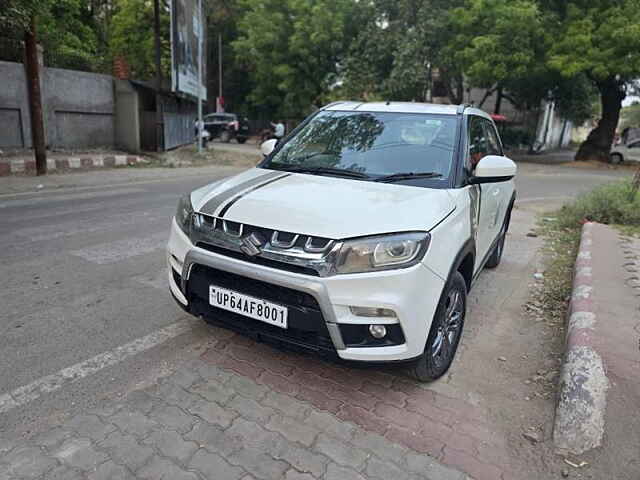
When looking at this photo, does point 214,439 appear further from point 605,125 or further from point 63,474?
point 605,125

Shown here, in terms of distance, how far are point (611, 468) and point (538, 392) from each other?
0.73 metres

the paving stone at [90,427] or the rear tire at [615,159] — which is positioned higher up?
the rear tire at [615,159]

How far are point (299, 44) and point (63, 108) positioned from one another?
17.5 metres

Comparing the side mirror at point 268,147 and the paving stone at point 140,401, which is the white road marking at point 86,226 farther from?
the paving stone at point 140,401

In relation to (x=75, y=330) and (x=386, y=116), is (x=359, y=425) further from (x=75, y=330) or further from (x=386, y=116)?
(x=386, y=116)

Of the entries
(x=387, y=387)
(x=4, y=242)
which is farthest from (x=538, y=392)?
(x=4, y=242)

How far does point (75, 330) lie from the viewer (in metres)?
3.55

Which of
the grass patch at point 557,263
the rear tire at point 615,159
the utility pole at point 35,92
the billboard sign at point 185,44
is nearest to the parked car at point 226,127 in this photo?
the billboard sign at point 185,44

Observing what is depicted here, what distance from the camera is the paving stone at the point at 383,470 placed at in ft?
7.49

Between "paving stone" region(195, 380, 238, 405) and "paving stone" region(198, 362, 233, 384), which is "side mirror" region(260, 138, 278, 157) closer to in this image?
"paving stone" region(198, 362, 233, 384)

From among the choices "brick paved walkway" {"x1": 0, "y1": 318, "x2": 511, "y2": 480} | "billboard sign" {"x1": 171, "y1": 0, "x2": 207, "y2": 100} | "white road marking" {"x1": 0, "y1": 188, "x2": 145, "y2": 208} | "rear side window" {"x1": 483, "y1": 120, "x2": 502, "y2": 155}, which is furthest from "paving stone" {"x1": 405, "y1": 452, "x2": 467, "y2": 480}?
"billboard sign" {"x1": 171, "y1": 0, "x2": 207, "y2": 100}

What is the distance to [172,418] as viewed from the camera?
262 cm

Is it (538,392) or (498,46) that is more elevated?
(498,46)

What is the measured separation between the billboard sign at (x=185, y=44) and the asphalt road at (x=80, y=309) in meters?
8.55
